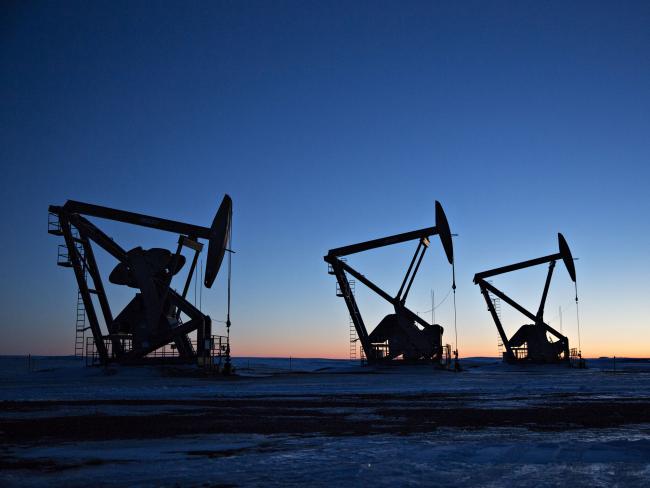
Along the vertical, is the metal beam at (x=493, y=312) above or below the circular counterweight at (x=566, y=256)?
below

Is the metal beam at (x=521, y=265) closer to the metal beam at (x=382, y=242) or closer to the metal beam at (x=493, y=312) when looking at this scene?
the metal beam at (x=493, y=312)

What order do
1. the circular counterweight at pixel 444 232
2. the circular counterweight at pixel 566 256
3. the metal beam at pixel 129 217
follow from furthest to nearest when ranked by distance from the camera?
the circular counterweight at pixel 566 256
the circular counterweight at pixel 444 232
the metal beam at pixel 129 217

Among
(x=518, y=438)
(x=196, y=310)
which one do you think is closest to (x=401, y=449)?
(x=518, y=438)

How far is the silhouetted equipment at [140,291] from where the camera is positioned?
3134 cm

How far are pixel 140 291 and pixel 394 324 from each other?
64.1 feet

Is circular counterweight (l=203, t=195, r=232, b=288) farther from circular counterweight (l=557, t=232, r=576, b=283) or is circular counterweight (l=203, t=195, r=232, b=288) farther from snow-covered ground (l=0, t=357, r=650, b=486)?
circular counterweight (l=557, t=232, r=576, b=283)

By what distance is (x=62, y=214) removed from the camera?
3138cm

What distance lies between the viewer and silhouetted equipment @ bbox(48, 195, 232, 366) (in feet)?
103

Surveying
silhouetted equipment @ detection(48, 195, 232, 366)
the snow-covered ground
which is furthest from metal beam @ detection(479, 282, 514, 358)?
the snow-covered ground

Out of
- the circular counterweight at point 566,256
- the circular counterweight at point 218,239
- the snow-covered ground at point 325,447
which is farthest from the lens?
the circular counterweight at point 566,256

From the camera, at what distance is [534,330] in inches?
2279

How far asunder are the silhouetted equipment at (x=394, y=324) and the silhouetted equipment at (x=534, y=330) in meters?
12.5

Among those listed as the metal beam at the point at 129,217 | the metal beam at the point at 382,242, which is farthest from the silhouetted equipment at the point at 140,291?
the metal beam at the point at 382,242

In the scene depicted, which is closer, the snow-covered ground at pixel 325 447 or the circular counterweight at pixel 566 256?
the snow-covered ground at pixel 325 447
